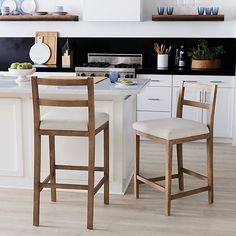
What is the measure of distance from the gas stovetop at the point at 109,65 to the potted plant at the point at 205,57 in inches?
29.1

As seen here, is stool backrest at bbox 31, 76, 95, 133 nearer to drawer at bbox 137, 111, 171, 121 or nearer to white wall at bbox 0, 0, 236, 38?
drawer at bbox 137, 111, 171, 121

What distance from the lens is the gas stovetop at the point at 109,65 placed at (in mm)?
6102

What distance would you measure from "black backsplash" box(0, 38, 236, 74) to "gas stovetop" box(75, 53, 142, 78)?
7cm

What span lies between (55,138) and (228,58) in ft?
10.4

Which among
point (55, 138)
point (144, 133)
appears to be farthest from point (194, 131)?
point (55, 138)

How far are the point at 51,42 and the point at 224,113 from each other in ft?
8.13

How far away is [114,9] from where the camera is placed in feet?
20.1

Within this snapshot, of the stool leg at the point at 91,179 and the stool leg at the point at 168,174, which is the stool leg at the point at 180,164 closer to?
the stool leg at the point at 168,174

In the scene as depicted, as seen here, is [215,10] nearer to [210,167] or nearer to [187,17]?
[187,17]

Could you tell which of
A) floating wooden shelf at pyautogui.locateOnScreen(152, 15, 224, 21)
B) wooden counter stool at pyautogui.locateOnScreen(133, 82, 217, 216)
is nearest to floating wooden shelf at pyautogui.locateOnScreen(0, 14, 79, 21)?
floating wooden shelf at pyautogui.locateOnScreen(152, 15, 224, 21)

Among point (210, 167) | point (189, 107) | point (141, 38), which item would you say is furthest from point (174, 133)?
point (141, 38)

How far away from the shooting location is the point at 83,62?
22.2ft

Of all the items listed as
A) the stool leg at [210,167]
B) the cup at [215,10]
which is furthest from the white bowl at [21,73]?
the cup at [215,10]

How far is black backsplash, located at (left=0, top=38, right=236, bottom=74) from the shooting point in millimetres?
6441
